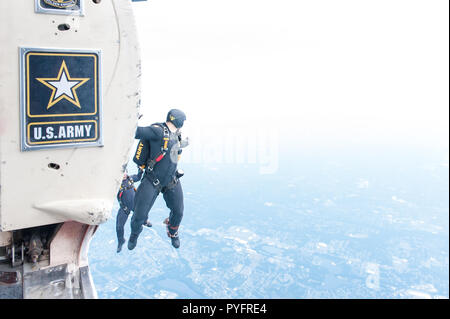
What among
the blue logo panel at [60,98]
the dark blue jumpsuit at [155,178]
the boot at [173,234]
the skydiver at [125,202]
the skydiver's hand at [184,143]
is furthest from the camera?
the boot at [173,234]

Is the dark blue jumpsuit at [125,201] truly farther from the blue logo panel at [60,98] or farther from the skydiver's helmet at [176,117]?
the blue logo panel at [60,98]

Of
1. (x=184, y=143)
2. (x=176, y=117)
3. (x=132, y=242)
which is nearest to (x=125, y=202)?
(x=132, y=242)

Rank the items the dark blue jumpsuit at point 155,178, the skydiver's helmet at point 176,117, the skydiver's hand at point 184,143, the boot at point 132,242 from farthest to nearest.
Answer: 1. the boot at point 132,242
2. the skydiver's hand at point 184,143
3. the skydiver's helmet at point 176,117
4. the dark blue jumpsuit at point 155,178

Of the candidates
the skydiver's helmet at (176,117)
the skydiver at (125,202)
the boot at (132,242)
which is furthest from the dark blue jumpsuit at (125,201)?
the skydiver's helmet at (176,117)

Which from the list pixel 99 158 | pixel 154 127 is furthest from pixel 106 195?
pixel 154 127

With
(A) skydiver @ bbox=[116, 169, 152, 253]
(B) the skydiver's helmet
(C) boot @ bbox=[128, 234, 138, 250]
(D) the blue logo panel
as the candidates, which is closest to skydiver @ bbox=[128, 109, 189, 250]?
(B) the skydiver's helmet

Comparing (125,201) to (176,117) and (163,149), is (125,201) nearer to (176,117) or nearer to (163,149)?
(163,149)
